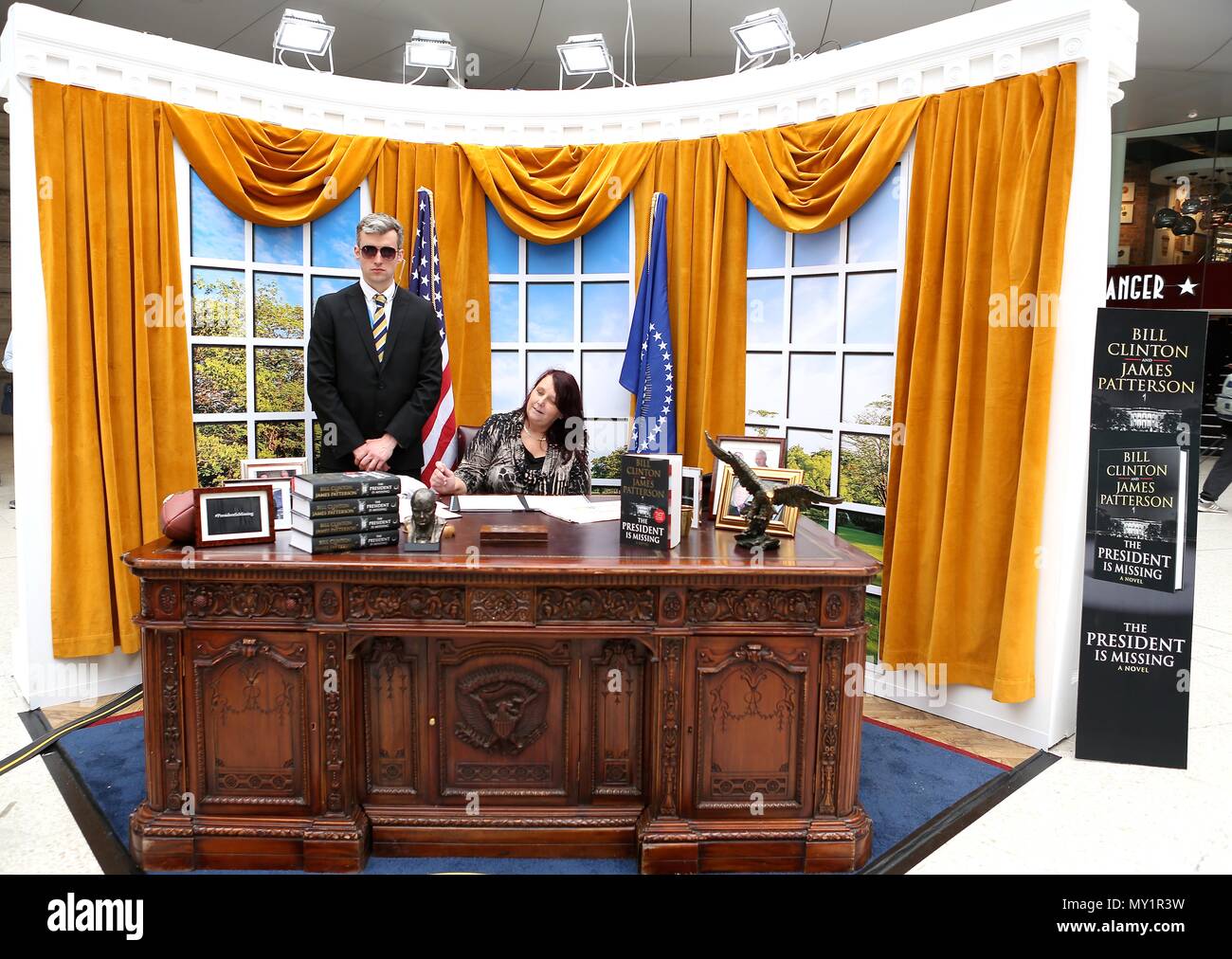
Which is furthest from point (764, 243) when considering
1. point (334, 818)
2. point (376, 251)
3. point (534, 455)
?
point (334, 818)

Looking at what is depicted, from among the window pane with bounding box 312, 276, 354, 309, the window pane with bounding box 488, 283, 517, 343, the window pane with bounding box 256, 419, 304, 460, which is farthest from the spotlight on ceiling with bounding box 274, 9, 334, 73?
the window pane with bounding box 256, 419, 304, 460

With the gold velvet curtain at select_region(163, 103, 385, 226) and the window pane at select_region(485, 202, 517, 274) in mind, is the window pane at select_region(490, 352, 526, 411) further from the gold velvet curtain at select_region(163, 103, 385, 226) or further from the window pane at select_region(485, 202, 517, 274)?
the gold velvet curtain at select_region(163, 103, 385, 226)

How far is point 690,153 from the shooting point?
4371 millimetres

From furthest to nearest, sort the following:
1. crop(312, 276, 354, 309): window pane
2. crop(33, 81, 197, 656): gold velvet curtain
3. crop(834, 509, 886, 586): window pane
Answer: crop(312, 276, 354, 309): window pane
crop(834, 509, 886, 586): window pane
crop(33, 81, 197, 656): gold velvet curtain

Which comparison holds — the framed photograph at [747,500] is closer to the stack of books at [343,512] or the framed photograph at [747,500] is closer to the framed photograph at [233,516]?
the stack of books at [343,512]

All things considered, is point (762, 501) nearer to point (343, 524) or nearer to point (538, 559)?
point (538, 559)

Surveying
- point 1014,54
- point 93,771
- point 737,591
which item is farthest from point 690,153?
point 93,771

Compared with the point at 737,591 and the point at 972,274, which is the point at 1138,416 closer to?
the point at 972,274

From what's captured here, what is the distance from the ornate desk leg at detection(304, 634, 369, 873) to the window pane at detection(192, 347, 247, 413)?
7.65ft

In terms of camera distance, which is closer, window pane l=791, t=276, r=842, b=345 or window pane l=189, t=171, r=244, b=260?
window pane l=189, t=171, r=244, b=260

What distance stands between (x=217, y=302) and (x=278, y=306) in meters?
0.29

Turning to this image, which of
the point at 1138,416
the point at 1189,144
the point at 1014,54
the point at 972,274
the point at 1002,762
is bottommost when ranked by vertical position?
the point at 1002,762

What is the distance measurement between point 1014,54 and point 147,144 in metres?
3.70

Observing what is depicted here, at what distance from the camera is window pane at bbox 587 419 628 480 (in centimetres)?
485
